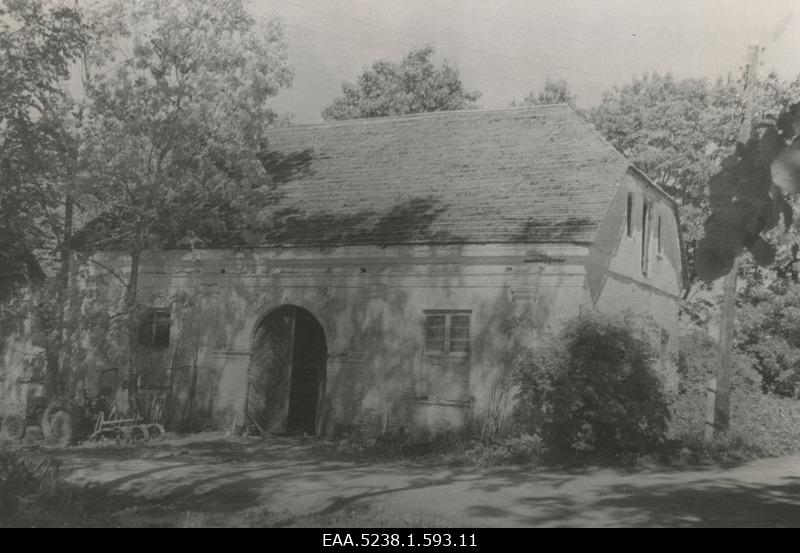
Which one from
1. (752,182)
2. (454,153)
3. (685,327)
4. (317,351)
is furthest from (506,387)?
(685,327)

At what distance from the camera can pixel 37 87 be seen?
14.6m

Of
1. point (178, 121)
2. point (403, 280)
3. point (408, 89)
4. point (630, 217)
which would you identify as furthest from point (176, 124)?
point (408, 89)

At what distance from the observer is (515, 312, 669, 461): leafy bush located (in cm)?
1423

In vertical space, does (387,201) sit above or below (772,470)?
above

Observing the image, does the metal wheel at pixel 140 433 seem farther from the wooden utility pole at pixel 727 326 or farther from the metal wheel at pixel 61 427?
the wooden utility pole at pixel 727 326

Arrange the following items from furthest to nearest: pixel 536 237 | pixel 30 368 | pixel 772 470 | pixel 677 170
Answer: pixel 677 170 < pixel 30 368 < pixel 536 237 < pixel 772 470

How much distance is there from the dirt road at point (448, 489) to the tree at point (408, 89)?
71.3 ft

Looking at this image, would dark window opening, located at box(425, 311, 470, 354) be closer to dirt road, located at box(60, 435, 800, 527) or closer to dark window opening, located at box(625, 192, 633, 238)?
dirt road, located at box(60, 435, 800, 527)

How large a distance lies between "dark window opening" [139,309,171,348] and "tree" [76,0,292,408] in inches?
77.9

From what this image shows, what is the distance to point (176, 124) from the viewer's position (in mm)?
15953

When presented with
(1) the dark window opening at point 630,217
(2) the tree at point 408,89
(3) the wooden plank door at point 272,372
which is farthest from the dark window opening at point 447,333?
(2) the tree at point 408,89

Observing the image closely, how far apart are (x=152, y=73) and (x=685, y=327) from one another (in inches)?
849

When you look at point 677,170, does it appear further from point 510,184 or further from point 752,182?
point 752,182

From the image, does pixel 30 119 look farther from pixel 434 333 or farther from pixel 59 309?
pixel 434 333
